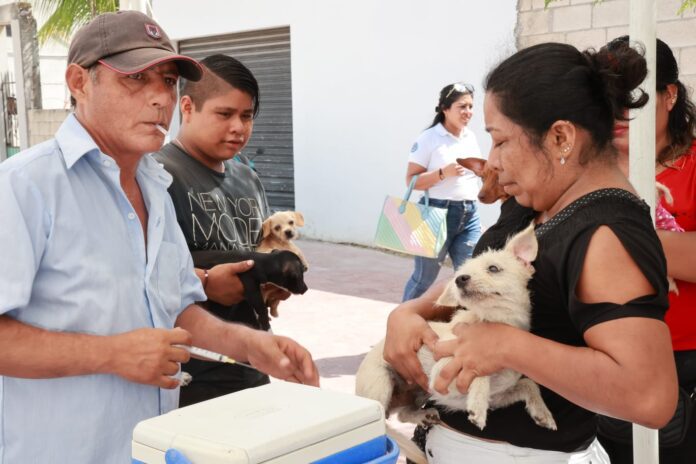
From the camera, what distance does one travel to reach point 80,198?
2051 mm

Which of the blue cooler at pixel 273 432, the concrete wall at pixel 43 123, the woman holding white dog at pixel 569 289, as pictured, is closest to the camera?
the blue cooler at pixel 273 432

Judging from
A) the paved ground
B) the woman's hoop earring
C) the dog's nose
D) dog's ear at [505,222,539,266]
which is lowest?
the paved ground

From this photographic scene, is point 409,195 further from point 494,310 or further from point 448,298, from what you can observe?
point 494,310

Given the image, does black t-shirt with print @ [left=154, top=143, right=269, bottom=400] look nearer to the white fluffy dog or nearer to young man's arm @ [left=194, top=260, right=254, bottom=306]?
young man's arm @ [left=194, top=260, right=254, bottom=306]

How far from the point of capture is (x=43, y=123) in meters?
17.9

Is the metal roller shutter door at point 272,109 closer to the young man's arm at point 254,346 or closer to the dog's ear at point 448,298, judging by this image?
the young man's arm at point 254,346

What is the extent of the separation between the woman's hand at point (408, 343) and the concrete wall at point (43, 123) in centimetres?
1645

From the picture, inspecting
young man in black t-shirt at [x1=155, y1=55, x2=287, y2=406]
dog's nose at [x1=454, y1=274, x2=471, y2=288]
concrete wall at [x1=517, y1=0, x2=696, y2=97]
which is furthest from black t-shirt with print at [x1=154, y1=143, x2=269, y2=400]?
concrete wall at [x1=517, y1=0, x2=696, y2=97]

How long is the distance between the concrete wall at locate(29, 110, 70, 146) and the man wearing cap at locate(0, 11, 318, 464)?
52.6 ft

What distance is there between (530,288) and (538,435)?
0.36 meters

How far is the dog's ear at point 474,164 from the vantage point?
12.2ft

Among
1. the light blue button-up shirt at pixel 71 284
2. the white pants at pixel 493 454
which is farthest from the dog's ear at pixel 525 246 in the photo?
the light blue button-up shirt at pixel 71 284

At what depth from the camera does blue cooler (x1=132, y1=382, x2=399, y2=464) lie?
141 centimetres

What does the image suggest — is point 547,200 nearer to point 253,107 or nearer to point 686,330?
point 686,330
